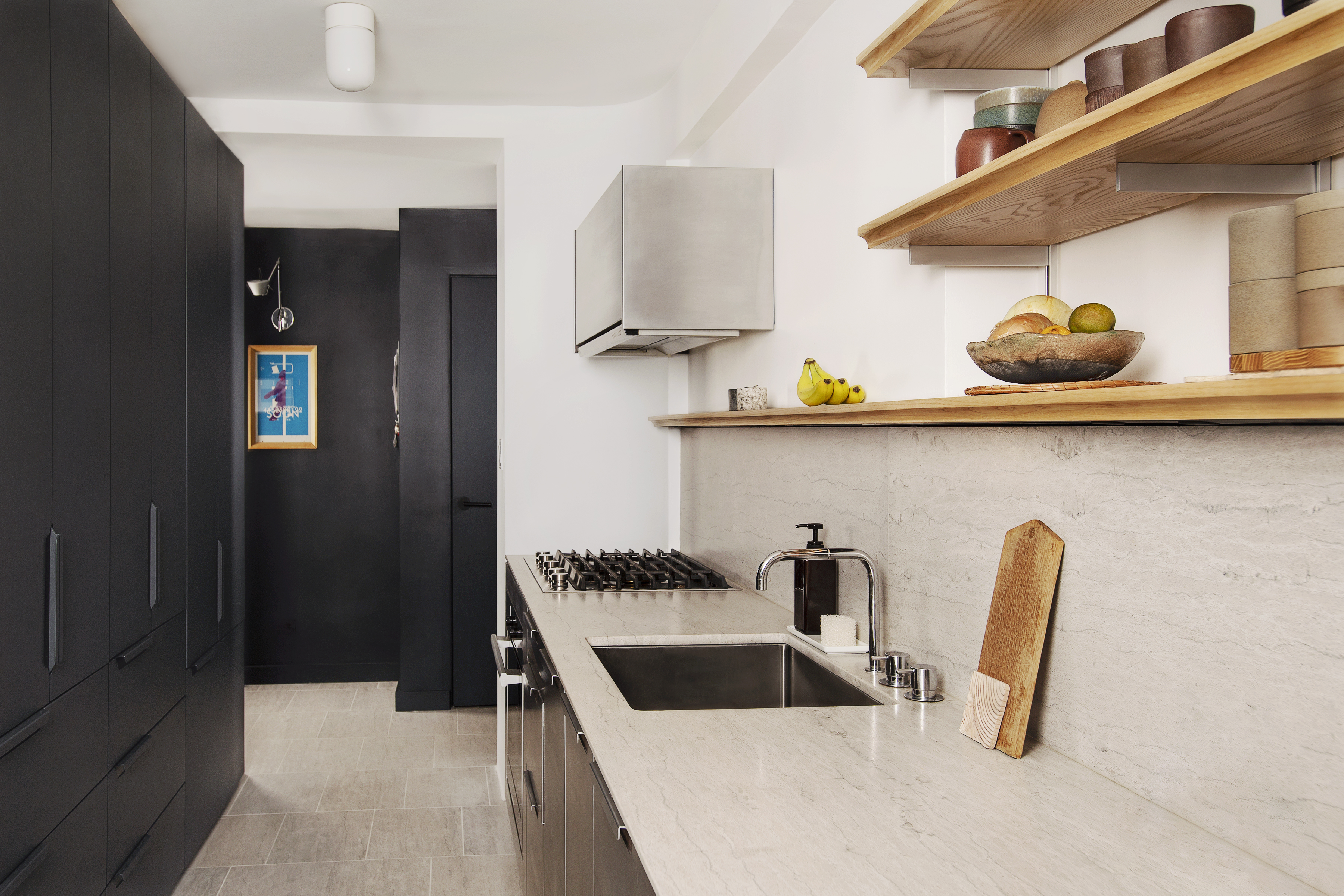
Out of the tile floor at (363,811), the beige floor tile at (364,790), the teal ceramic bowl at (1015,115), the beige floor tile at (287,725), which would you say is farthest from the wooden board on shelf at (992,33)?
the beige floor tile at (287,725)

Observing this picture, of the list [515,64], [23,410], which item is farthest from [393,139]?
[23,410]

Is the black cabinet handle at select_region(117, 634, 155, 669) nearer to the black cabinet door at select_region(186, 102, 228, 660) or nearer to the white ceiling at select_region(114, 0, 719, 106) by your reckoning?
the black cabinet door at select_region(186, 102, 228, 660)

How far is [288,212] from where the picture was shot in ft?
17.1

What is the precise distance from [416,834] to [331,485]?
2.72m

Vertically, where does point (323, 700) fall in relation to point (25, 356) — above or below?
below

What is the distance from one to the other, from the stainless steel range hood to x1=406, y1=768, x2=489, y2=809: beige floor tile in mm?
2230

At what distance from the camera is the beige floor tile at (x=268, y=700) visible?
16.9 ft

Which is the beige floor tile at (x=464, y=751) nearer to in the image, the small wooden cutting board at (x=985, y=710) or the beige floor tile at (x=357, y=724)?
the beige floor tile at (x=357, y=724)

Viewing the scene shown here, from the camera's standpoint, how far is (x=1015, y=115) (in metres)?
1.37

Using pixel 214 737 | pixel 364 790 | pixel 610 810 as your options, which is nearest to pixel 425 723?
pixel 364 790

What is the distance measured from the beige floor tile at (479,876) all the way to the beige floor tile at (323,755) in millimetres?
1147

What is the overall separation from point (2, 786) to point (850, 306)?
200 cm

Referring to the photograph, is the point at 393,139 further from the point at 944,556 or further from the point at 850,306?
the point at 944,556

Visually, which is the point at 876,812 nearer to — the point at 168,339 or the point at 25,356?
the point at 25,356
